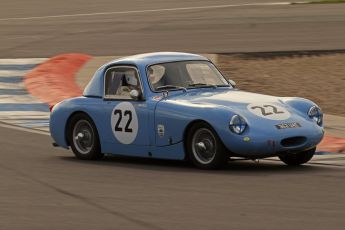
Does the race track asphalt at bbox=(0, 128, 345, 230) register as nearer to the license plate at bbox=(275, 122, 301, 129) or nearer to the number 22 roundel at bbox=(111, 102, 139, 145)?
the number 22 roundel at bbox=(111, 102, 139, 145)

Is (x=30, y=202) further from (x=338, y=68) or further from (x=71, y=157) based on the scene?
(x=338, y=68)

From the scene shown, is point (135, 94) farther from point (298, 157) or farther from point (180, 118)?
point (298, 157)

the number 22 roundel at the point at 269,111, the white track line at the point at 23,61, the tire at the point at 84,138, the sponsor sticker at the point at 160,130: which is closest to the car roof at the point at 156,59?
the tire at the point at 84,138

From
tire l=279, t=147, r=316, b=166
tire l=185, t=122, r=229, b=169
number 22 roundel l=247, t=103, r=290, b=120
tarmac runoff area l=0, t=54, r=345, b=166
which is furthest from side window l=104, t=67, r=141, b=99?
tarmac runoff area l=0, t=54, r=345, b=166

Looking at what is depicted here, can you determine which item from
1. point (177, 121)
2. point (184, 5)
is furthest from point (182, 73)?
point (184, 5)

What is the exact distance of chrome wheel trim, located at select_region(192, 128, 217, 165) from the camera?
37.4 ft

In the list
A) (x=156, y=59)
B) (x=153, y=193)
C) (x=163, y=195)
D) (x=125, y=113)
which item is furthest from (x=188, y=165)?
(x=163, y=195)

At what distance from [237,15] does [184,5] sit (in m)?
5.95

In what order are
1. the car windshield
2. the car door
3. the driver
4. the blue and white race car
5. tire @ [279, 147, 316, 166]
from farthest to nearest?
the driver < the car windshield < the car door < tire @ [279, 147, 316, 166] < the blue and white race car

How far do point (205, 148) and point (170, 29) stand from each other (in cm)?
1724

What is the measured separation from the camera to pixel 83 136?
13078mm

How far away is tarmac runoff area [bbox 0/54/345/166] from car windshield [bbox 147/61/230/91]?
5.01 ft

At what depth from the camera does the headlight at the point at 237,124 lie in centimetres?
1122

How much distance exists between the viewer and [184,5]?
1470 inches
